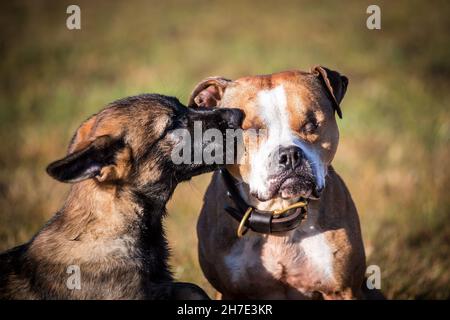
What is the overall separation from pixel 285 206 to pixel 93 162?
162 centimetres

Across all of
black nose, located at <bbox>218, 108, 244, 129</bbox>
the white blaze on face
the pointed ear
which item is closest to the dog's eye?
the white blaze on face

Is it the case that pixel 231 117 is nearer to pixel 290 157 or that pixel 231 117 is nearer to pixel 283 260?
pixel 290 157

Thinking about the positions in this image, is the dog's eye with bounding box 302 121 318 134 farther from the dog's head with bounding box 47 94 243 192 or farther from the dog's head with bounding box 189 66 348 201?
the dog's head with bounding box 47 94 243 192

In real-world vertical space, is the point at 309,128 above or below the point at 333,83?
below

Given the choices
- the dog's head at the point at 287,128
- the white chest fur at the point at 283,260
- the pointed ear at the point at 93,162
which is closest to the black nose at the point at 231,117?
the dog's head at the point at 287,128

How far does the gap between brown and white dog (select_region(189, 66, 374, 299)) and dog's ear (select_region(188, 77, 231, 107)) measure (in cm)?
4

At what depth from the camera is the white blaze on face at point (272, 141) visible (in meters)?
5.47

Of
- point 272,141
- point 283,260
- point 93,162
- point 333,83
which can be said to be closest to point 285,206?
point 283,260

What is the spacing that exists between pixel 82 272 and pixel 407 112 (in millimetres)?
8528

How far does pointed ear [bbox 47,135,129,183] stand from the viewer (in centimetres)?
455

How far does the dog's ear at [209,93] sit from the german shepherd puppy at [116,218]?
636 millimetres

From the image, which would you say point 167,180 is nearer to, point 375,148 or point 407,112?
point 375,148

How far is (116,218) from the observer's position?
5.14 m
